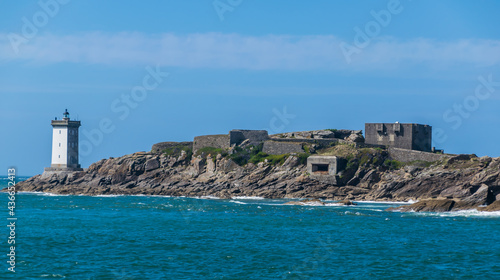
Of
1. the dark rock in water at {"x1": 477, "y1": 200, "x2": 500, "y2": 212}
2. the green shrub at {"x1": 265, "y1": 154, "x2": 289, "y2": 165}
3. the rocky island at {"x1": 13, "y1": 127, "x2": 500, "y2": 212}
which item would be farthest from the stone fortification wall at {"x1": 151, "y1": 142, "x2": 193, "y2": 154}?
the dark rock in water at {"x1": 477, "y1": 200, "x2": 500, "y2": 212}

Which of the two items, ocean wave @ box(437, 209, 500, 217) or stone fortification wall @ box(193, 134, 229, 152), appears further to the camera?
stone fortification wall @ box(193, 134, 229, 152)

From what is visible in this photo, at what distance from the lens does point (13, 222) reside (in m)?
54.0

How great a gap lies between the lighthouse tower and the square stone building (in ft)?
135

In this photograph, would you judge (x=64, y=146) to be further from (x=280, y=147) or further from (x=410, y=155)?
(x=410, y=155)

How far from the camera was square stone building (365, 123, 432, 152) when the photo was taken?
83.4m

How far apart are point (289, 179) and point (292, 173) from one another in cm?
116

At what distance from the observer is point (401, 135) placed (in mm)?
83875

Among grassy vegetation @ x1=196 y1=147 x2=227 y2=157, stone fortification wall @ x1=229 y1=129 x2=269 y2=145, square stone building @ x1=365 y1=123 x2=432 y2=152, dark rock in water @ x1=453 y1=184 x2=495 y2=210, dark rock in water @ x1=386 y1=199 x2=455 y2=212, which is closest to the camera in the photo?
dark rock in water @ x1=386 y1=199 x2=455 y2=212

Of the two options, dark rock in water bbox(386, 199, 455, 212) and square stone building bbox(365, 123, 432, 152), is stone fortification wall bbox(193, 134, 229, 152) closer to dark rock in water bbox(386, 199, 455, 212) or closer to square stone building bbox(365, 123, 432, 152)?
square stone building bbox(365, 123, 432, 152)

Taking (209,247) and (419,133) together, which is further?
(419,133)

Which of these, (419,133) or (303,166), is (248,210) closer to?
(303,166)

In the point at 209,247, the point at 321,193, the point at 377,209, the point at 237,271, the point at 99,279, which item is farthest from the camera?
the point at 321,193

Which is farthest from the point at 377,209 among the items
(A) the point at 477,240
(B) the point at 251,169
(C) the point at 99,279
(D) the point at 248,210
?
(C) the point at 99,279

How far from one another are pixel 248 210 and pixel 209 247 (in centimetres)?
2227
